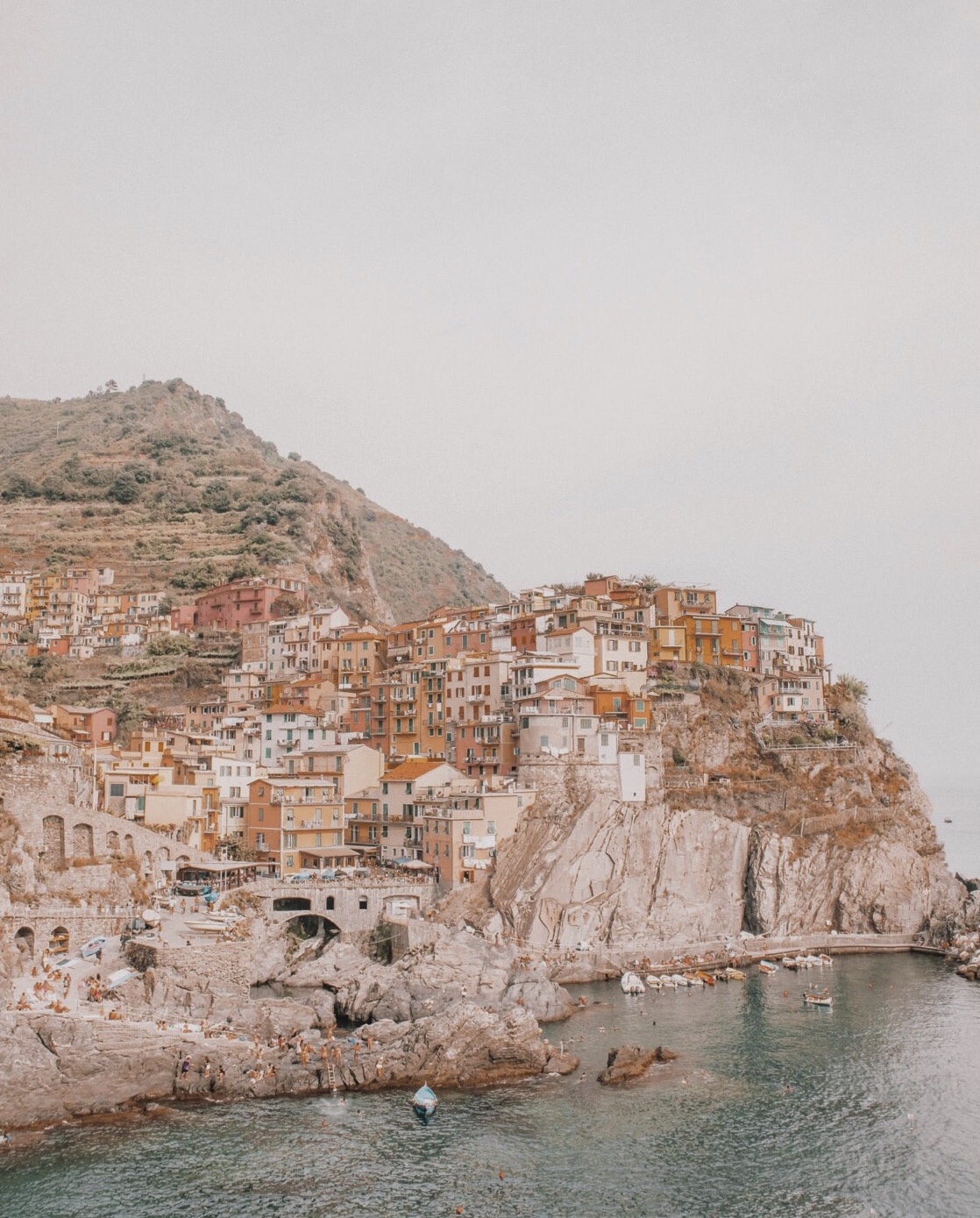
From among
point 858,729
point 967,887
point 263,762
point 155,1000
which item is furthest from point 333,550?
point 155,1000

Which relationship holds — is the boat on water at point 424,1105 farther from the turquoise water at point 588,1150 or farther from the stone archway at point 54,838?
the stone archway at point 54,838

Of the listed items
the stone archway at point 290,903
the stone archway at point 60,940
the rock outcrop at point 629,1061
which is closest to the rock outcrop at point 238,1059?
the rock outcrop at point 629,1061

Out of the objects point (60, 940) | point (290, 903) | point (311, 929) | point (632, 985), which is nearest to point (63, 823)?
point (60, 940)

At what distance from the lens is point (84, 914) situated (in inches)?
2053

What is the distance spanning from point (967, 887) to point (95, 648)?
69.6 m

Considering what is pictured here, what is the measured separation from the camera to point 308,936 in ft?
202

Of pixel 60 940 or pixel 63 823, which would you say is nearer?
pixel 60 940

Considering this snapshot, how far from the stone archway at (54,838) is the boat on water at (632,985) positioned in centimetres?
2766

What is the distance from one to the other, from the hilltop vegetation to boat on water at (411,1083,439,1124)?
7156 centimetres

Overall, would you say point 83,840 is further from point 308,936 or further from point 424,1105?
point 424,1105

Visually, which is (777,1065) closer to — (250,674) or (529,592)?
(529,592)

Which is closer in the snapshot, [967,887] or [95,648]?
[967,887]

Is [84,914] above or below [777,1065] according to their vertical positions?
above

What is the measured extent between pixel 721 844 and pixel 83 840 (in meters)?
36.0
